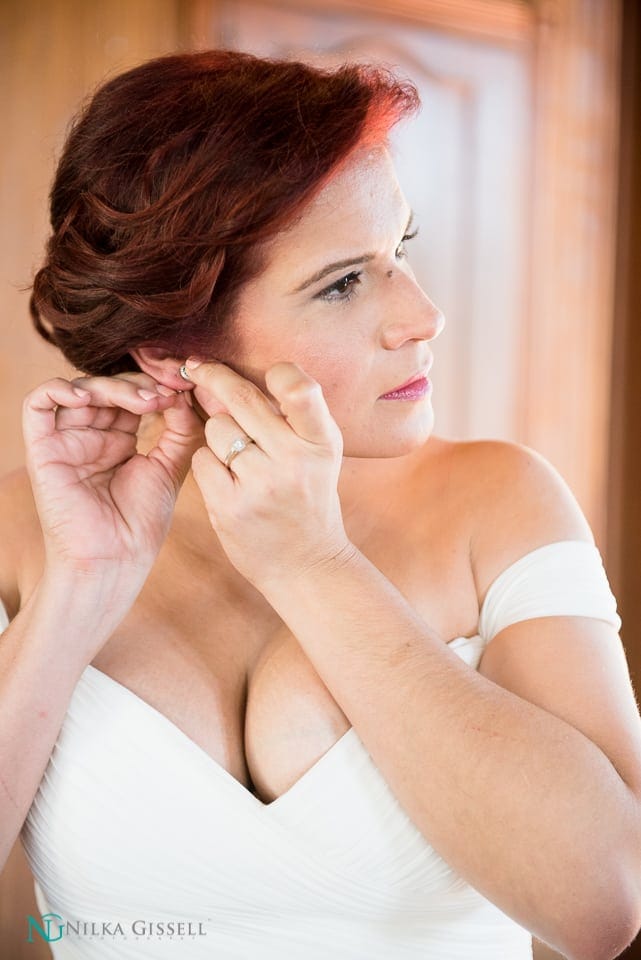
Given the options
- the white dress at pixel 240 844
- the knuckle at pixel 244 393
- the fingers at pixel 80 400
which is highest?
the knuckle at pixel 244 393

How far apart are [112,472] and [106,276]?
0.79 feet

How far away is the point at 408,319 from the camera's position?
111cm

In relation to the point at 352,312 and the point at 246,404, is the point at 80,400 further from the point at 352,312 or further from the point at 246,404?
the point at 352,312

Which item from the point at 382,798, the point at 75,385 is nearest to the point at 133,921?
the point at 382,798

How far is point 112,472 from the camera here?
122 cm

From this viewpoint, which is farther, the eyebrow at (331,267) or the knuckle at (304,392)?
the eyebrow at (331,267)

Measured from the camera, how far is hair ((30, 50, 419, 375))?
107 centimetres

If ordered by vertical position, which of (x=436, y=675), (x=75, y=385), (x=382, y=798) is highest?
(x=75, y=385)

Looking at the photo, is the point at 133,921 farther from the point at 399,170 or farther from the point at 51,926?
the point at 399,170

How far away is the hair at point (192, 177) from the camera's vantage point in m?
1.07

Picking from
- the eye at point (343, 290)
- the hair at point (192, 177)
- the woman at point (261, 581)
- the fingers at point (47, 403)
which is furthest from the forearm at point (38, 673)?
the eye at point (343, 290)

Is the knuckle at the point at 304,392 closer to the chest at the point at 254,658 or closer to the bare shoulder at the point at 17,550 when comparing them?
the chest at the point at 254,658

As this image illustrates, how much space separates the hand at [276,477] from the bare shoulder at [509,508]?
225mm

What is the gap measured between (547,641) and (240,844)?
1.33ft
